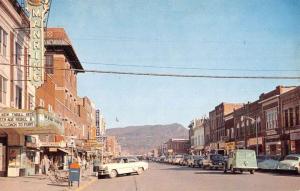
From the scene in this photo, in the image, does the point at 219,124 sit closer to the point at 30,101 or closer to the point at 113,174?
the point at 113,174

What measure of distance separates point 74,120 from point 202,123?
2110 inches

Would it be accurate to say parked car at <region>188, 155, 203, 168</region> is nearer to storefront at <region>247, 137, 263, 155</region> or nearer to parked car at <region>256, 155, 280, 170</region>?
storefront at <region>247, 137, 263, 155</region>

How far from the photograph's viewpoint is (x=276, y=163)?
42156 millimetres

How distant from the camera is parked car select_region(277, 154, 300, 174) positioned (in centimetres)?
3806

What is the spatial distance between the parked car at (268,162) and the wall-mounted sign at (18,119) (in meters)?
23.1

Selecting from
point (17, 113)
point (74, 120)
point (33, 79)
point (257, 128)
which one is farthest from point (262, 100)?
point (17, 113)

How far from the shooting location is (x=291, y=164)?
38.5 metres

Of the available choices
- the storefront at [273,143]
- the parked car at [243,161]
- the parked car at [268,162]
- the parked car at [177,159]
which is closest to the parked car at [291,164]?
the parked car at [268,162]

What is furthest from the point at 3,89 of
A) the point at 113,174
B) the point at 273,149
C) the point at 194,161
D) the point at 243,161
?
the point at 273,149

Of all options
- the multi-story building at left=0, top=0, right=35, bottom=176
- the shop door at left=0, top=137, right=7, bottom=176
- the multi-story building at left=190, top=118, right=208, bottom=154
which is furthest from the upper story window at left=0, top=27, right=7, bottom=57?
the multi-story building at left=190, top=118, right=208, bottom=154

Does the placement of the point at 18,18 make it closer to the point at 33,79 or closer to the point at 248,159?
the point at 33,79

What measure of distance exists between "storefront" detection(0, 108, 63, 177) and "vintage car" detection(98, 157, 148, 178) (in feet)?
18.7

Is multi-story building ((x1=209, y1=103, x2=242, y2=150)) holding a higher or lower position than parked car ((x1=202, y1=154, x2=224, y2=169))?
higher

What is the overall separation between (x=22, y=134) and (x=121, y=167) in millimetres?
8023
